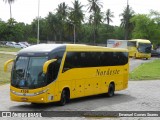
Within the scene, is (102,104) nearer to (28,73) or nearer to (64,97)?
(64,97)

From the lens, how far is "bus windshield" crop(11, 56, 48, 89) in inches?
669

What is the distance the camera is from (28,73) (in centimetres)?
1717

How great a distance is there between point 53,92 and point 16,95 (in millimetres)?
1482

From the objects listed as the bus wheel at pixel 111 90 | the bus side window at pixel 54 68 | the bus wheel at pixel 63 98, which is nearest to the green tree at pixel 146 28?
the bus wheel at pixel 111 90

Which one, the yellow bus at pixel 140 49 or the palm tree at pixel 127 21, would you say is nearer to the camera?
the yellow bus at pixel 140 49

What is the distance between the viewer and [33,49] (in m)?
18.0

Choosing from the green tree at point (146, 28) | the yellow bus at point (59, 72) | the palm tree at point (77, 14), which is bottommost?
the yellow bus at point (59, 72)

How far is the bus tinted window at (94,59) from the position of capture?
19.0 metres

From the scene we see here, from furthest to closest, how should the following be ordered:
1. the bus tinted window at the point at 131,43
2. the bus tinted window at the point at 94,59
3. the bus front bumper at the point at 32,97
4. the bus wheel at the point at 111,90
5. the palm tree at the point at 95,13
Result: the palm tree at the point at 95,13 → the bus tinted window at the point at 131,43 → the bus wheel at the point at 111,90 → the bus tinted window at the point at 94,59 → the bus front bumper at the point at 32,97

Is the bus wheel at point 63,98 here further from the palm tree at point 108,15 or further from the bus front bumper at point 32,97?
the palm tree at point 108,15

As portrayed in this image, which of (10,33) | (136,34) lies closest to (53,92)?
(10,33)

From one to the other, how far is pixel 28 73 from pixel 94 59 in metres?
4.81

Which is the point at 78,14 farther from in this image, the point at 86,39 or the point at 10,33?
the point at 10,33

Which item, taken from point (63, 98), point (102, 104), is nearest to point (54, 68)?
point (63, 98)
